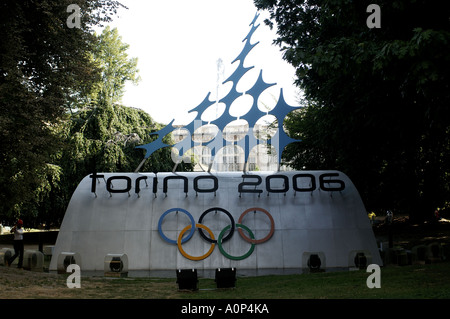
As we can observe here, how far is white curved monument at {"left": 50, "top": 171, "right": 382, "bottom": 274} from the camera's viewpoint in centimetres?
1975

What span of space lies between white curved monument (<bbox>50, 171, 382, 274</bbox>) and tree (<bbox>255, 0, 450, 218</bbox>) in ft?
8.68

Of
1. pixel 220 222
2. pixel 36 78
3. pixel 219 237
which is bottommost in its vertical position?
pixel 219 237

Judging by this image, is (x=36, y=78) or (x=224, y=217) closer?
(x=36, y=78)

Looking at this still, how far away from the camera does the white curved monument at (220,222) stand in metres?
19.8

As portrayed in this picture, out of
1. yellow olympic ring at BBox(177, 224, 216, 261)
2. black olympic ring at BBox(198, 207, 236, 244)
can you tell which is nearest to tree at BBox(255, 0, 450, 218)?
black olympic ring at BBox(198, 207, 236, 244)

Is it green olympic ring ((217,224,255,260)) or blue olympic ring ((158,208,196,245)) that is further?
blue olympic ring ((158,208,196,245))

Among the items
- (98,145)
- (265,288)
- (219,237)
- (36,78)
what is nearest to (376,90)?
(265,288)

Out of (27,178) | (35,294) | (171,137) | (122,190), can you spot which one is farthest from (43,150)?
(171,137)

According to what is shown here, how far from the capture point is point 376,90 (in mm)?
17203

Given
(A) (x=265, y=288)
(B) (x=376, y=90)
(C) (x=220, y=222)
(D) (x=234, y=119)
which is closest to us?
(A) (x=265, y=288)

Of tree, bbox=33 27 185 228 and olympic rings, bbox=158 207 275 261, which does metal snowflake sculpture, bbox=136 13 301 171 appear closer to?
olympic rings, bbox=158 207 275 261

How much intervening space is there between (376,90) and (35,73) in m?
14.5

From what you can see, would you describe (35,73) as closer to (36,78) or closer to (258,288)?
(36,78)

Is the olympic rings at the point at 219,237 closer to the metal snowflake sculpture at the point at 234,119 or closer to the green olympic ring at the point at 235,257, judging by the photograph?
the green olympic ring at the point at 235,257
